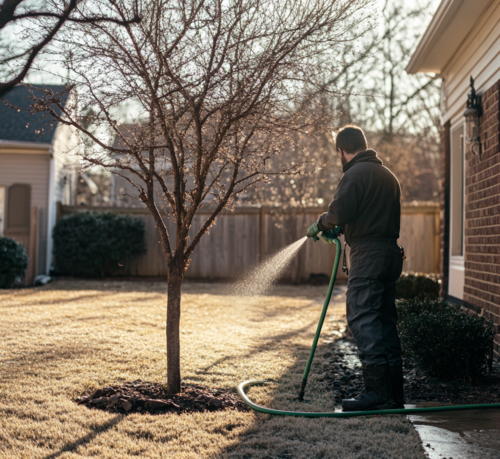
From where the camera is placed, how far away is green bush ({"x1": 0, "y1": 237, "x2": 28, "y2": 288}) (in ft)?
34.0

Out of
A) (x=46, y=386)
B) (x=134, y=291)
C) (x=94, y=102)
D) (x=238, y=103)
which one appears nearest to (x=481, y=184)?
(x=238, y=103)

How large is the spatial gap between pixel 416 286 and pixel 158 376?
191 inches

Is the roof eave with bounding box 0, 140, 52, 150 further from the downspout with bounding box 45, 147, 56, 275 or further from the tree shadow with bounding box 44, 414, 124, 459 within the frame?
the tree shadow with bounding box 44, 414, 124, 459

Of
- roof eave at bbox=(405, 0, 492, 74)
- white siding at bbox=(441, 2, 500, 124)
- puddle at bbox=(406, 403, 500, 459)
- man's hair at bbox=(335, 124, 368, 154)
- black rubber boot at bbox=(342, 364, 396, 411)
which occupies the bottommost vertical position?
puddle at bbox=(406, 403, 500, 459)

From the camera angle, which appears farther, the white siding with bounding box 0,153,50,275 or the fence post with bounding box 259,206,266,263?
the white siding with bounding box 0,153,50,275

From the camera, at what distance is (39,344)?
5332 millimetres

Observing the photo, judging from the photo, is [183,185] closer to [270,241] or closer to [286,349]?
[286,349]

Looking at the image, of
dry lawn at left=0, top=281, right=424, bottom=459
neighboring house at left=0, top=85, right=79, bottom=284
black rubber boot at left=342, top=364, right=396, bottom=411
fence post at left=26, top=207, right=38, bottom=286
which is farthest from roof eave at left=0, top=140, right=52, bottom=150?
black rubber boot at left=342, top=364, right=396, bottom=411

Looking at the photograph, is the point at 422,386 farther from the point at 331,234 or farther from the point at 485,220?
the point at 485,220

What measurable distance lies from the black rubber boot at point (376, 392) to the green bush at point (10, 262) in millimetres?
8847

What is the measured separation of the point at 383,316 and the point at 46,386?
254 centimetres

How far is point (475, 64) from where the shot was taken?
5.99m

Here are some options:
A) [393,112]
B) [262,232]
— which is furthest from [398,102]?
[262,232]

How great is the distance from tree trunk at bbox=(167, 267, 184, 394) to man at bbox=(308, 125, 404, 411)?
115 cm
